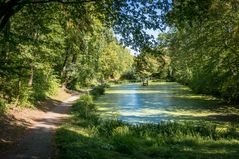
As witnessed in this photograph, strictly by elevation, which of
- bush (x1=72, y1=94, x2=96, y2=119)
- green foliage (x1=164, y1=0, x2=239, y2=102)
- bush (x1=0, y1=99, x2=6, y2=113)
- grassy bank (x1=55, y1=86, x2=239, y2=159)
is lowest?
grassy bank (x1=55, y1=86, x2=239, y2=159)

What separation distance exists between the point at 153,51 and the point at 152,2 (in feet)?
4.06

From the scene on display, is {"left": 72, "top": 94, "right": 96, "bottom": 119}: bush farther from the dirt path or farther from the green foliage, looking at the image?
the green foliage

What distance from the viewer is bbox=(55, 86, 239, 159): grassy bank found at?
37.8 feet

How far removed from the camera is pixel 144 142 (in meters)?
15.0

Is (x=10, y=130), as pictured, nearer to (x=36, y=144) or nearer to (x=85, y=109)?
(x=36, y=144)

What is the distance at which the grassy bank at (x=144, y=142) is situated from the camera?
11.5m

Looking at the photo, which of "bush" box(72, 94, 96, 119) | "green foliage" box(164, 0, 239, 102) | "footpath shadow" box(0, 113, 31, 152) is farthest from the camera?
"green foliage" box(164, 0, 239, 102)

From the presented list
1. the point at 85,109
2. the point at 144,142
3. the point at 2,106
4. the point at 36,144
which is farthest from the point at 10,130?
the point at 85,109

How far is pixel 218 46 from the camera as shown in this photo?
25.8m

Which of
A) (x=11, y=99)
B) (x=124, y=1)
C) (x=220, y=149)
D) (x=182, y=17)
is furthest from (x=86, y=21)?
(x=11, y=99)

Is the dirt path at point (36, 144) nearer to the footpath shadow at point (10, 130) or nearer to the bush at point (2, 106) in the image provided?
the footpath shadow at point (10, 130)

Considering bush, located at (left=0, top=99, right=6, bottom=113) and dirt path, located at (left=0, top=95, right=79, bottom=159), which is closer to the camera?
dirt path, located at (left=0, top=95, right=79, bottom=159)

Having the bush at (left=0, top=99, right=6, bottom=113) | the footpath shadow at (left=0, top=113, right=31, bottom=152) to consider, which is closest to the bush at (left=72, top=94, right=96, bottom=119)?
the bush at (left=0, top=99, right=6, bottom=113)

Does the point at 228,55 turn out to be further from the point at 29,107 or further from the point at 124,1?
the point at 124,1
